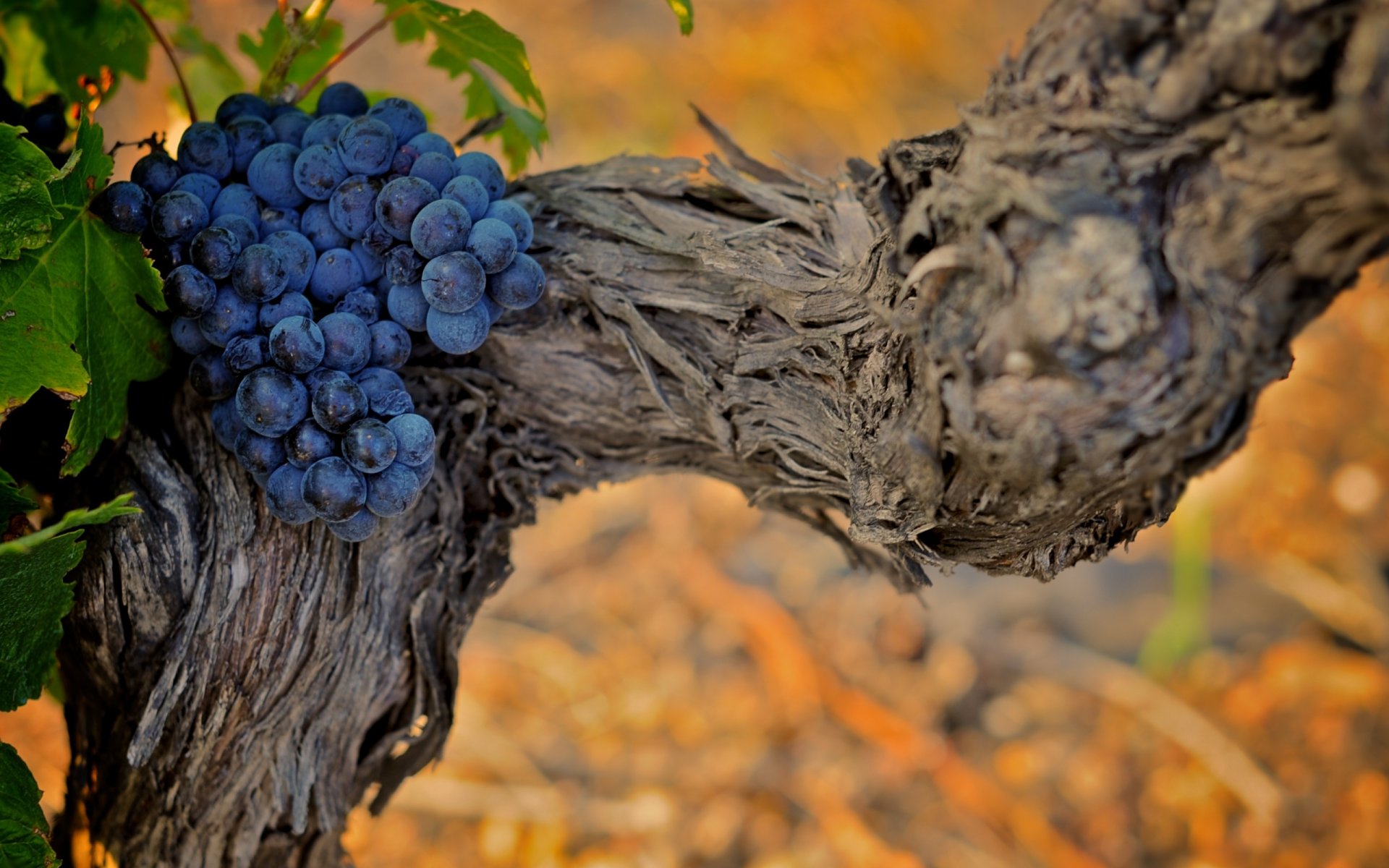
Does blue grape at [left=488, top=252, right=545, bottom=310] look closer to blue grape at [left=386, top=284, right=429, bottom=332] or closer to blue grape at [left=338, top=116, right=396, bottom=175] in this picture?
blue grape at [left=386, top=284, right=429, bottom=332]

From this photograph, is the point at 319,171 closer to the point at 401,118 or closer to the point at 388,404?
the point at 401,118

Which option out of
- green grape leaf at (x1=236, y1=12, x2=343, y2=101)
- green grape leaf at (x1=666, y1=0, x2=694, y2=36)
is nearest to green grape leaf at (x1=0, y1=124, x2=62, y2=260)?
green grape leaf at (x1=236, y1=12, x2=343, y2=101)

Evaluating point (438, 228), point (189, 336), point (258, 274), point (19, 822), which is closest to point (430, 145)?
point (438, 228)

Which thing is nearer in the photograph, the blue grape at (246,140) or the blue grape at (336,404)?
the blue grape at (336,404)

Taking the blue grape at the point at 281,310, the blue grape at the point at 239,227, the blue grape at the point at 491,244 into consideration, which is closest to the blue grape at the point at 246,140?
the blue grape at the point at 239,227

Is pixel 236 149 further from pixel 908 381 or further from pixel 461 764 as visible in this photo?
pixel 461 764

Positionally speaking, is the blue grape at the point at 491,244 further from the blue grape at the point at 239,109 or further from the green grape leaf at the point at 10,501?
the green grape leaf at the point at 10,501
